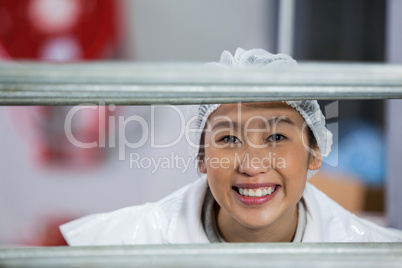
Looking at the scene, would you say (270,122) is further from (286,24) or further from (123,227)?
(286,24)

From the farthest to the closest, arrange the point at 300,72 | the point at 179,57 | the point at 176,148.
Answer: the point at 179,57 < the point at 176,148 < the point at 300,72

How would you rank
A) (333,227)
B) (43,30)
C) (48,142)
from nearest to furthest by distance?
(333,227) → (43,30) → (48,142)

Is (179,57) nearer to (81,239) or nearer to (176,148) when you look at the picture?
(81,239)

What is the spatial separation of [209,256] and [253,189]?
0.67ft

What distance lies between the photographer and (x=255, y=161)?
0.56 meters

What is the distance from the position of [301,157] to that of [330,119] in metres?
0.06

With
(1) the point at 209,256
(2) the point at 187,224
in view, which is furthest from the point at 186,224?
(1) the point at 209,256

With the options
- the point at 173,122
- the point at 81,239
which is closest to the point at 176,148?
the point at 173,122

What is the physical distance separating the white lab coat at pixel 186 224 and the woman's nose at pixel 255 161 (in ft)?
0.43

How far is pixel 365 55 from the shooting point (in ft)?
6.93

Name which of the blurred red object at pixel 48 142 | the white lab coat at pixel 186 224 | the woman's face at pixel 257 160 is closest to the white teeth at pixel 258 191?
the woman's face at pixel 257 160

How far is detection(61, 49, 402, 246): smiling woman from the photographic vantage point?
0.57 metres

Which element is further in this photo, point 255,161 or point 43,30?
point 43,30

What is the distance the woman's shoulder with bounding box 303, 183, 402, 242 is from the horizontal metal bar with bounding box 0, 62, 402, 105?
0.35 metres
